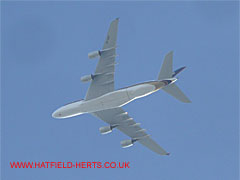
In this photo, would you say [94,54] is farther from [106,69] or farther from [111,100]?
[111,100]

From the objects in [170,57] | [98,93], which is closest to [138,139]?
[98,93]

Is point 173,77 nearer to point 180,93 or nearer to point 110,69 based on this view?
point 180,93

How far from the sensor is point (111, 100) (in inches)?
2357

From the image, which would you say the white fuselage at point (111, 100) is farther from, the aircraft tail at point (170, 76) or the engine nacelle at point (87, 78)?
the engine nacelle at point (87, 78)

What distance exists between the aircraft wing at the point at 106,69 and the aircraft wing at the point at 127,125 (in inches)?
192

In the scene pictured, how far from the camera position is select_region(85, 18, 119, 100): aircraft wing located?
5625 cm

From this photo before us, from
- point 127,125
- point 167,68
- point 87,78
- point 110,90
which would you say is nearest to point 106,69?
point 87,78

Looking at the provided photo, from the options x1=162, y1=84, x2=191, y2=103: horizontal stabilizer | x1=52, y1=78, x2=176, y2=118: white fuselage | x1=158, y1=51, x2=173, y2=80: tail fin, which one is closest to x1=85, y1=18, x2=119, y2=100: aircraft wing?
x1=52, y1=78, x2=176, y2=118: white fuselage

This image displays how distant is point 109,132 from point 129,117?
3.62m

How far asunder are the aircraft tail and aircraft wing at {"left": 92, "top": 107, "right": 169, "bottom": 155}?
844 cm

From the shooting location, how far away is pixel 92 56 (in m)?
57.9

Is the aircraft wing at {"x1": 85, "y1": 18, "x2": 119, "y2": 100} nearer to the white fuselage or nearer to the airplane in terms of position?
the airplane

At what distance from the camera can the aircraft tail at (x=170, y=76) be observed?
190 feet

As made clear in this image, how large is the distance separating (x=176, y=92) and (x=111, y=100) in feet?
28.3
